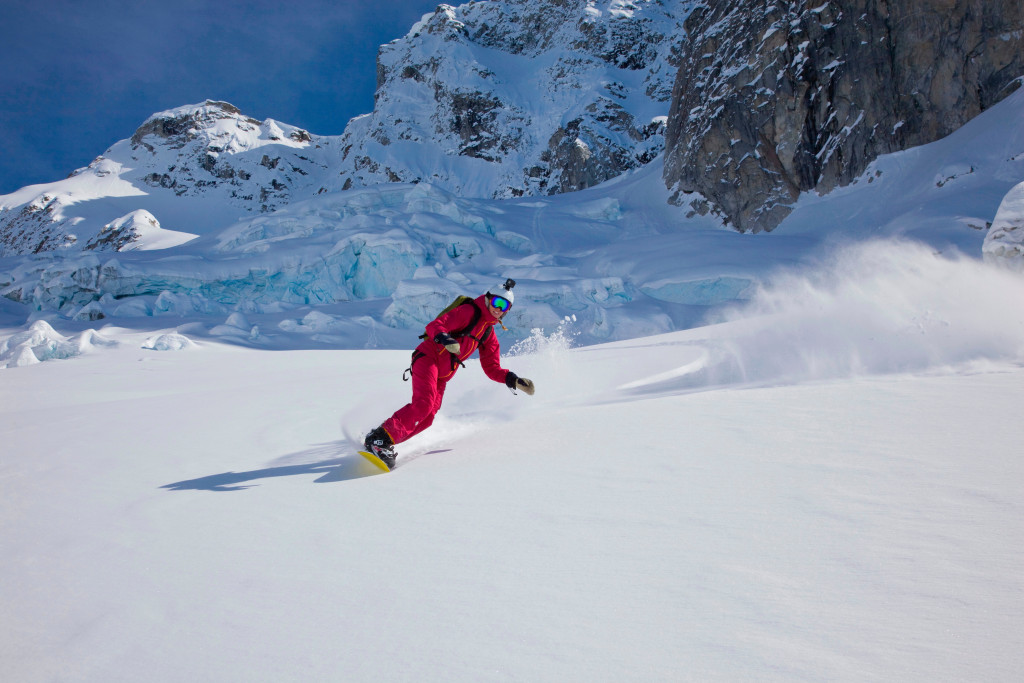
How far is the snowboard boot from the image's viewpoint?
313cm

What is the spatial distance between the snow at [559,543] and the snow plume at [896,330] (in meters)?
0.23

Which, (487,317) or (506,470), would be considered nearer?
(506,470)

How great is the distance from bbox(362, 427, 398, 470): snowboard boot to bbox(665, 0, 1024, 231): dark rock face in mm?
27014

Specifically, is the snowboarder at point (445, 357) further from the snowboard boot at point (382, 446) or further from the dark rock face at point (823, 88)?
the dark rock face at point (823, 88)

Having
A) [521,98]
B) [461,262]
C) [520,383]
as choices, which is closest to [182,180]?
[521,98]

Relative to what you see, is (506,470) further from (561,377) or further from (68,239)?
(68,239)

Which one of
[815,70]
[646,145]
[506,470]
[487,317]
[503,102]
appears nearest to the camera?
[506,470]

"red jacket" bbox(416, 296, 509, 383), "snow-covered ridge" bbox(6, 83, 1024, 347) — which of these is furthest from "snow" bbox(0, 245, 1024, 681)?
"snow-covered ridge" bbox(6, 83, 1024, 347)

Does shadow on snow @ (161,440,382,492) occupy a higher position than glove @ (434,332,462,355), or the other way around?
glove @ (434,332,462,355)

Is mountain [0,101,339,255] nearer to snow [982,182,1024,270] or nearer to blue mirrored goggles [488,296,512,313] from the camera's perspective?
blue mirrored goggles [488,296,512,313]

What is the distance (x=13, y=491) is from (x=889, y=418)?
4.39 metres

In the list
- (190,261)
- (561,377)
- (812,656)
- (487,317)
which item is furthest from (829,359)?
(190,261)

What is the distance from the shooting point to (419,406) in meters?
3.57

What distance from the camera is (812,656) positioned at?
1.06 metres
